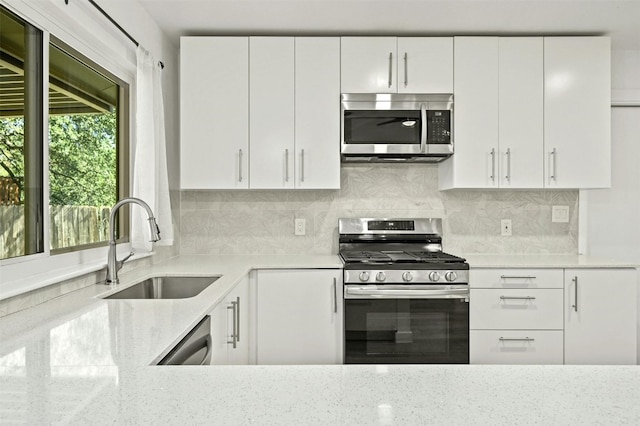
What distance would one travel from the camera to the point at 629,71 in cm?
328

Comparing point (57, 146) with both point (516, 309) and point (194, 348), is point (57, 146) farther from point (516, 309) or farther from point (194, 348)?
point (516, 309)

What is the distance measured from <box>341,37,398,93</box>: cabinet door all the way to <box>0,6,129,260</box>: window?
1.35 meters

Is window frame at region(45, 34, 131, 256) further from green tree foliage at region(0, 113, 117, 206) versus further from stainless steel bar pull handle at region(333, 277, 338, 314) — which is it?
stainless steel bar pull handle at region(333, 277, 338, 314)

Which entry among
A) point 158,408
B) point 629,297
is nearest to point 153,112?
point 158,408

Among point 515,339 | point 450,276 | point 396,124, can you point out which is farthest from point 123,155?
point 515,339

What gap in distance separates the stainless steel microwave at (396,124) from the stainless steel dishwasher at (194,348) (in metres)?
A: 1.65

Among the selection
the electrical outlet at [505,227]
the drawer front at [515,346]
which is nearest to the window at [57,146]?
the drawer front at [515,346]

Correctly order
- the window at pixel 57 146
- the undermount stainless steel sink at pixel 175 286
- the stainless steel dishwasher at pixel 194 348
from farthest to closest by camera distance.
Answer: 1. the undermount stainless steel sink at pixel 175 286
2. the window at pixel 57 146
3. the stainless steel dishwasher at pixel 194 348

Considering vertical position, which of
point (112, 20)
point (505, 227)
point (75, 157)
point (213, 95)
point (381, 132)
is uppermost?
point (112, 20)

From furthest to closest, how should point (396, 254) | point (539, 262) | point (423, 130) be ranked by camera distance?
1. point (396, 254)
2. point (423, 130)
3. point (539, 262)

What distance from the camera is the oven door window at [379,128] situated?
9.46 ft

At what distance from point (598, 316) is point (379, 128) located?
5.66 feet

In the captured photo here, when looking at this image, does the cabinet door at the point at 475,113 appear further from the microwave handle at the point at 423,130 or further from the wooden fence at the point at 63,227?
the wooden fence at the point at 63,227

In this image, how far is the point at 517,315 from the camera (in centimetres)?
266
